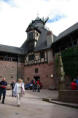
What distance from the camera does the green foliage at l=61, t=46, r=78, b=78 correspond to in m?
17.0

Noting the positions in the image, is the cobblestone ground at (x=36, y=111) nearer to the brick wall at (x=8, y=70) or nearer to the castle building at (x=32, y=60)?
the castle building at (x=32, y=60)

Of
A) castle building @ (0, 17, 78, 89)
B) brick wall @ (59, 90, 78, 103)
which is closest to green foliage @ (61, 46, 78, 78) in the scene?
castle building @ (0, 17, 78, 89)

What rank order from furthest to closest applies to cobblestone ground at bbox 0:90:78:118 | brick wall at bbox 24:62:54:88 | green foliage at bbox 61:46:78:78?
1. brick wall at bbox 24:62:54:88
2. green foliage at bbox 61:46:78:78
3. cobblestone ground at bbox 0:90:78:118

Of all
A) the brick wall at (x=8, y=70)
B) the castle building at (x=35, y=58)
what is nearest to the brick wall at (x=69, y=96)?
the castle building at (x=35, y=58)

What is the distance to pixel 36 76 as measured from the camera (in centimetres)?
2531

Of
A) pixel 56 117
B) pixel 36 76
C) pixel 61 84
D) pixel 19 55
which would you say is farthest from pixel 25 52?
pixel 56 117

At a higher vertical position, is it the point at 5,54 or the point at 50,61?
the point at 5,54

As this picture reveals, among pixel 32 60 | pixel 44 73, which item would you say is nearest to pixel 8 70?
pixel 32 60

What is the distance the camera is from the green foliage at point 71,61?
55.9ft

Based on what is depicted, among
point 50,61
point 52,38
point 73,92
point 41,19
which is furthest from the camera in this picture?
point 41,19

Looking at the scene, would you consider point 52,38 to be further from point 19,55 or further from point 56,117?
point 56,117

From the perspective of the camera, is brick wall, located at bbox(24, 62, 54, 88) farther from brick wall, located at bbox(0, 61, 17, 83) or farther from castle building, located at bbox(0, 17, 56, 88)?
brick wall, located at bbox(0, 61, 17, 83)

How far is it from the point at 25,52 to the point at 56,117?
24.2 meters

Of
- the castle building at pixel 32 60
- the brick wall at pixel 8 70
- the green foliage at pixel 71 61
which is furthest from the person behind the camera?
the brick wall at pixel 8 70
